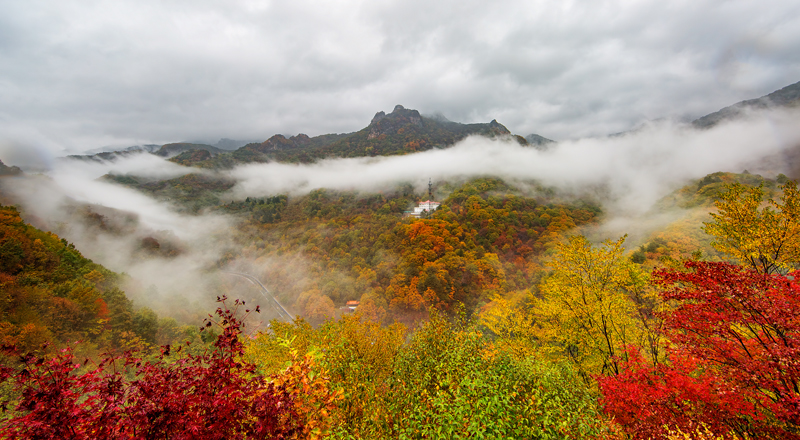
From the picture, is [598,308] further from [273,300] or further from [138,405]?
[273,300]

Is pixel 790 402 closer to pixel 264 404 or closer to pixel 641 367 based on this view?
pixel 641 367

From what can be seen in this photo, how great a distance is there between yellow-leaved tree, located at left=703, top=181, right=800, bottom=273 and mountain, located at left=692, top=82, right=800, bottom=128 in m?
199

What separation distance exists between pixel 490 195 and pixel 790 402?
372ft

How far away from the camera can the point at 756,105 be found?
15400cm

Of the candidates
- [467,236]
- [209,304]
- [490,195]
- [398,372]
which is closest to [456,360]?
[398,372]

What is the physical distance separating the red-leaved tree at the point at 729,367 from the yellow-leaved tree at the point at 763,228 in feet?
18.4

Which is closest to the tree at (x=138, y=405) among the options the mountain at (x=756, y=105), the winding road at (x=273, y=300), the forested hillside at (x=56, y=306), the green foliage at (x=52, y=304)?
the forested hillside at (x=56, y=306)

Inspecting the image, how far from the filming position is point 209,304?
2840 inches

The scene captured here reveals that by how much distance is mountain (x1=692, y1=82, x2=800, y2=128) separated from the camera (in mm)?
129363

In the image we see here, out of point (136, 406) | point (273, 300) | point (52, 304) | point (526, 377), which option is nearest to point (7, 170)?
point (273, 300)

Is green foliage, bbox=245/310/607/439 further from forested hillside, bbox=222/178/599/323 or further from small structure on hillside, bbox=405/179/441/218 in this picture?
small structure on hillside, bbox=405/179/441/218

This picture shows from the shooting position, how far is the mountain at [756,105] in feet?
424

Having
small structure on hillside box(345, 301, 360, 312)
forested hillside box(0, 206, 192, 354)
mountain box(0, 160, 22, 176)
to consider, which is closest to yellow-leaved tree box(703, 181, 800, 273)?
forested hillside box(0, 206, 192, 354)

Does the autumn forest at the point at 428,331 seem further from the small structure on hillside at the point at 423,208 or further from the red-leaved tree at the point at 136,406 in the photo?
the small structure on hillside at the point at 423,208
